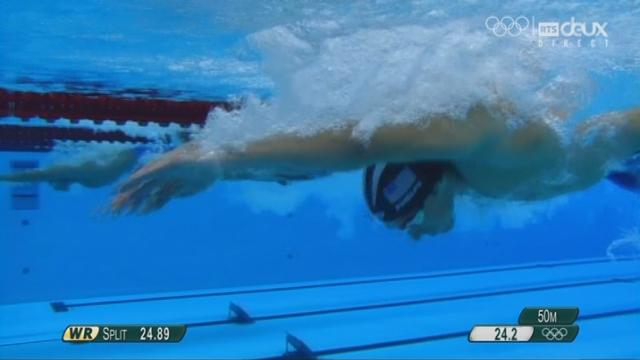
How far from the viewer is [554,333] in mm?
2912

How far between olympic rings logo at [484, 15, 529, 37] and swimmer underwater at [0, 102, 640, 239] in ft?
0.96

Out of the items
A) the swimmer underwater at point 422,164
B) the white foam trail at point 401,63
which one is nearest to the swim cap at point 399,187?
the swimmer underwater at point 422,164

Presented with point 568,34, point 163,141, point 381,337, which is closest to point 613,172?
point 568,34

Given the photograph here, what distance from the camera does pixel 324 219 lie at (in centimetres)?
283

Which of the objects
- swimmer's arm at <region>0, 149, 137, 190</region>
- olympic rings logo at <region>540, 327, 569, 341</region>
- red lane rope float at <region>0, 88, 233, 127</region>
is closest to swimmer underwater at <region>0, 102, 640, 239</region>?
swimmer's arm at <region>0, 149, 137, 190</region>

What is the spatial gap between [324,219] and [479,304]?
2.52ft

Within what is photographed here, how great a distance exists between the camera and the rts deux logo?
2.80m

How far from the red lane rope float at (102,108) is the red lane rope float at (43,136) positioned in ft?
0.14

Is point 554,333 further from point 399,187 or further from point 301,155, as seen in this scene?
point 301,155

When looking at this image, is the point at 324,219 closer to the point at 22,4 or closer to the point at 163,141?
the point at 163,141

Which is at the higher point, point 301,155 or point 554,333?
point 301,155

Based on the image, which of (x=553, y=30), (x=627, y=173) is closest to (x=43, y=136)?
(x=553, y=30)

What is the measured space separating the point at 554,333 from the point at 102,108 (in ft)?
6.74

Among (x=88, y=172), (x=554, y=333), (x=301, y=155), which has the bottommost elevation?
(x=88, y=172)
